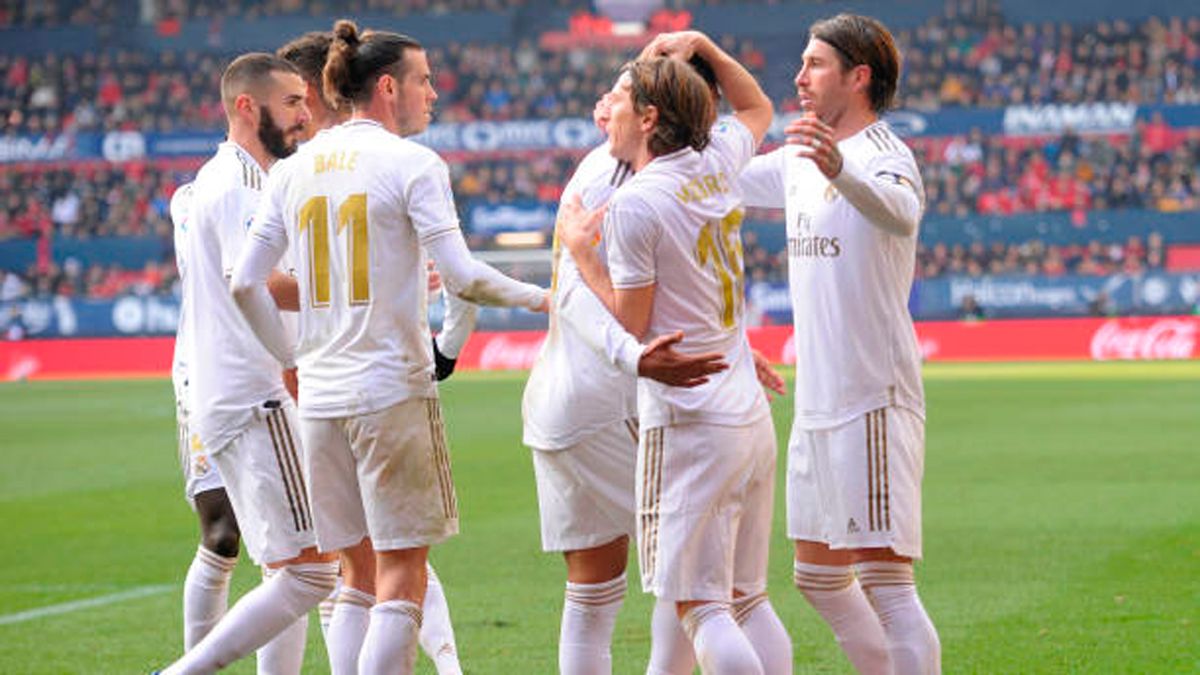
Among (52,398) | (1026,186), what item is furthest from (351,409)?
(1026,186)

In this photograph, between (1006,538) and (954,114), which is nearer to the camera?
(1006,538)

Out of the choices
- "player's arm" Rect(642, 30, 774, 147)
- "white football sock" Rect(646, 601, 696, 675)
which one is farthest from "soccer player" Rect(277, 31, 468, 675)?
"player's arm" Rect(642, 30, 774, 147)

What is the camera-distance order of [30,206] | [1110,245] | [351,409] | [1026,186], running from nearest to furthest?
[351,409] → [1110,245] → [1026,186] → [30,206]

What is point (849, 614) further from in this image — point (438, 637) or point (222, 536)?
point (222, 536)

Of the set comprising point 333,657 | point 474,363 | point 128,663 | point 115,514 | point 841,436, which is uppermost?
point 841,436

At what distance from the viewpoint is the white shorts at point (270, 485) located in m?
5.98

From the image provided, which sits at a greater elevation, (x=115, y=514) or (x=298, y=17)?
(x=298, y=17)

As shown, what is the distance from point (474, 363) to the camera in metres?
33.1

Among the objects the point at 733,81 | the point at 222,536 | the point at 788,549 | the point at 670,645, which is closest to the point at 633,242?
the point at 733,81

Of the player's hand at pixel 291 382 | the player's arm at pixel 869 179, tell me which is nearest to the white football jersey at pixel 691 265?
the player's arm at pixel 869 179

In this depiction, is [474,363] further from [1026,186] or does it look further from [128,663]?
[128,663]

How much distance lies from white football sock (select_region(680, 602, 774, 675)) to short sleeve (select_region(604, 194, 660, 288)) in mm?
926

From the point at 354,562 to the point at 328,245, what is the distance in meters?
1.01

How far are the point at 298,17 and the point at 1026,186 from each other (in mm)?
20007
